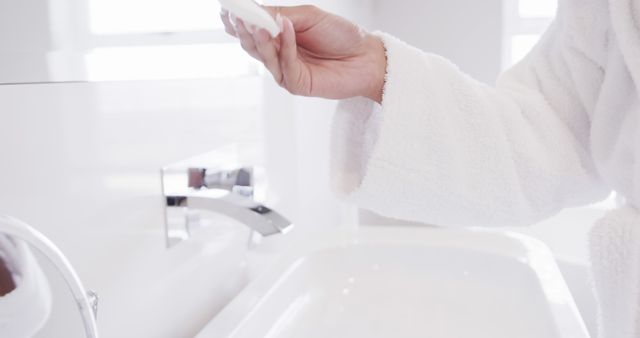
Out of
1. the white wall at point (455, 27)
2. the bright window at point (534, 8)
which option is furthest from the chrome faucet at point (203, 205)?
the bright window at point (534, 8)

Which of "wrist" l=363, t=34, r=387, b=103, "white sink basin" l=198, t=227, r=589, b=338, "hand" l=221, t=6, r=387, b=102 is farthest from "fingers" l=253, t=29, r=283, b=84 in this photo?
"white sink basin" l=198, t=227, r=589, b=338

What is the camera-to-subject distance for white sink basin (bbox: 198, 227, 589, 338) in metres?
0.72

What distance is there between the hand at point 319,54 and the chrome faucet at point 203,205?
174 millimetres

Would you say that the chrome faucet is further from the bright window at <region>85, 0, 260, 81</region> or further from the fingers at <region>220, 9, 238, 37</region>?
the fingers at <region>220, 9, 238, 37</region>

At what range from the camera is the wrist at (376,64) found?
1.73ft

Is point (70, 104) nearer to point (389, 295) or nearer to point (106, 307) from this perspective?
point (106, 307)

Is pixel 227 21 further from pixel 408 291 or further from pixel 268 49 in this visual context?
pixel 408 291

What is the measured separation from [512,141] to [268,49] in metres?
0.29

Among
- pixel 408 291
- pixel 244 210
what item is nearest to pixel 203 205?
pixel 244 210

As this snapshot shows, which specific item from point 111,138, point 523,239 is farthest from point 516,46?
point 111,138

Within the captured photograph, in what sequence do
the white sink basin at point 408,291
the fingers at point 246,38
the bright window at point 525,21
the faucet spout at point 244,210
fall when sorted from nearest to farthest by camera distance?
the fingers at point 246,38 → the faucet spout at point 244,210 → the white sink basin at point 408,291 → the bright window at point 525,21

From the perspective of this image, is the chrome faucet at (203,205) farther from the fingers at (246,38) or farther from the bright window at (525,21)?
the bright window at (525,21)

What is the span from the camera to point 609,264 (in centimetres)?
48

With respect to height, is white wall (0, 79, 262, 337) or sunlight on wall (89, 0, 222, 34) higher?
sunlight on wall (89, 0, 222, 34)
